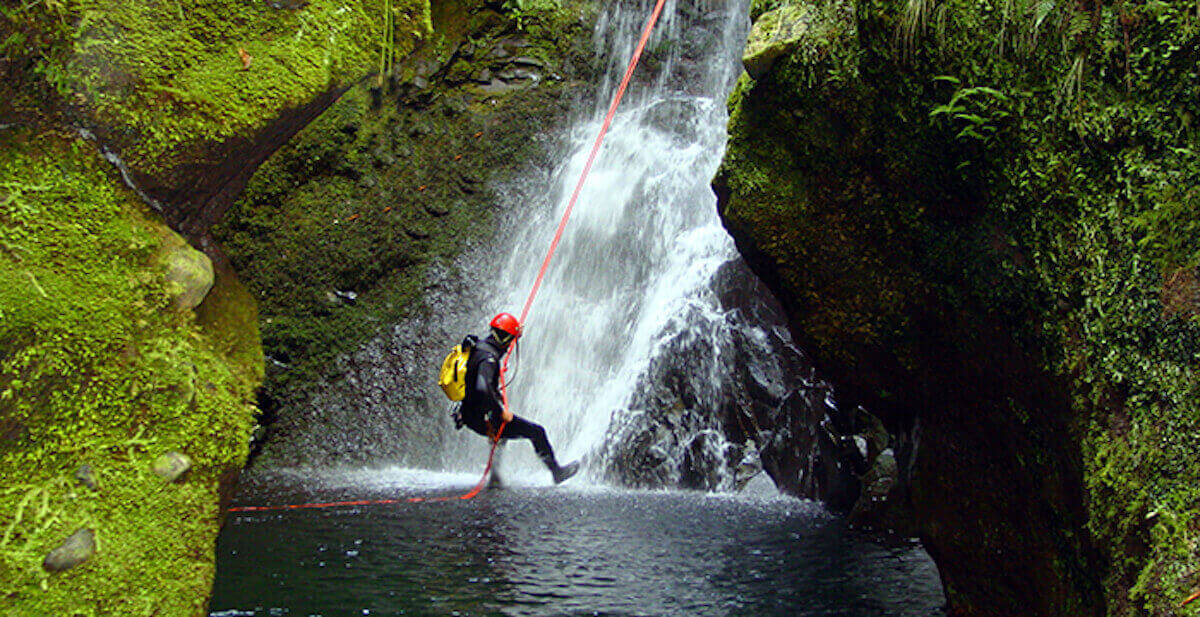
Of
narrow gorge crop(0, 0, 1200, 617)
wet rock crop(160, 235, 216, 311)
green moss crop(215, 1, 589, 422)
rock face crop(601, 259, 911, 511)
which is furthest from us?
green moss crop(215, 1, 589, 422)

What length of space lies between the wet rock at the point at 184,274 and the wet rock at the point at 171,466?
23.8 inches

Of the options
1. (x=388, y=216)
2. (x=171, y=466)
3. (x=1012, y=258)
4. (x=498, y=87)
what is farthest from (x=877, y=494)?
(x=498, y=87)

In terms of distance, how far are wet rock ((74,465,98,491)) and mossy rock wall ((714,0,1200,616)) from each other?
12.3ft

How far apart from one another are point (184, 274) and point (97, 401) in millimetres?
646

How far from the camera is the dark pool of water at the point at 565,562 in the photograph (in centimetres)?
538

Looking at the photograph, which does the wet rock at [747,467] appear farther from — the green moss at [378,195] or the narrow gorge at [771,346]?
the green moss at [378,195]

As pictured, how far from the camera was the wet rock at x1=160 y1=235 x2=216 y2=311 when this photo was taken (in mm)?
3316

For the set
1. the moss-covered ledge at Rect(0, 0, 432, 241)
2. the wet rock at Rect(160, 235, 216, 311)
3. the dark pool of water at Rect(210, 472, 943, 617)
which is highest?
the moss-covered ledge at Rect(0, 0, 432, 241)

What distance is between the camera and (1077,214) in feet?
11.2

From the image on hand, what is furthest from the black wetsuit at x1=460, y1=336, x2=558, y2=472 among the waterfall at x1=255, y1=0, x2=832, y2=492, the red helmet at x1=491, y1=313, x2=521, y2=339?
the waterfall at x1=255, y1=0, x2=832, y2=492

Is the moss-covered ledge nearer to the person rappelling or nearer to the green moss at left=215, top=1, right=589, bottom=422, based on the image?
the person rappelling

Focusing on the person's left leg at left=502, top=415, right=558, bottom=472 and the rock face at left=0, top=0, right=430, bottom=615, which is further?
the person's left leg at left=502, top=415, right=558, bottom=472

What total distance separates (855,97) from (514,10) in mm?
10388

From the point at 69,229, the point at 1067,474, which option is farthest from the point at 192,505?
the point at 1067,474
